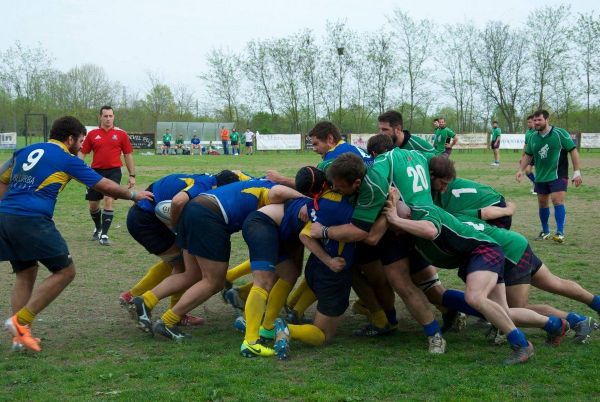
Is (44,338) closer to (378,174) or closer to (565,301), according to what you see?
(378,174)

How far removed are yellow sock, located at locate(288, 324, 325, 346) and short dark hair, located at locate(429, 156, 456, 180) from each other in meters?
1.61

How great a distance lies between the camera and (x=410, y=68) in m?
53.0

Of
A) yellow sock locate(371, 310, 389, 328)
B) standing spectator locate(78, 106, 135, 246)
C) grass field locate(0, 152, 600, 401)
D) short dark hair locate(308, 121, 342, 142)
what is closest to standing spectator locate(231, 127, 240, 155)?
standing spectator locate(78, 106, 135, 246)

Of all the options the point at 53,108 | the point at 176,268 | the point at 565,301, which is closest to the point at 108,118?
the point at 176,268

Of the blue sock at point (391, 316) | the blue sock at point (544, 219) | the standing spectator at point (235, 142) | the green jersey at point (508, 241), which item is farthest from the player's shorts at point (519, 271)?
the standing spectator at point (235, 142)

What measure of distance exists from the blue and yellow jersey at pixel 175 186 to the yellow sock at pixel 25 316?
1359 mm

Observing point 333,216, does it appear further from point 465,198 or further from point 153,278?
point 153,278

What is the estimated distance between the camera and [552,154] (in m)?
10.6

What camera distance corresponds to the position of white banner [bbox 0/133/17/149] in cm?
3994

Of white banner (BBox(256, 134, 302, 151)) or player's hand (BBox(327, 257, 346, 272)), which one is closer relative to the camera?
player's hand (BBox(327, 257, 346, 272))

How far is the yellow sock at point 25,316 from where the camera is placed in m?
5.59

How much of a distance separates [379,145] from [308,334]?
6.65 feet

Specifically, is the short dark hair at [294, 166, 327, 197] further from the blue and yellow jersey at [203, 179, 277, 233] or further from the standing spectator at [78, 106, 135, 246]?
the standing spectator at [78, 106, 135, 246]

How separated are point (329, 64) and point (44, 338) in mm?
49373
